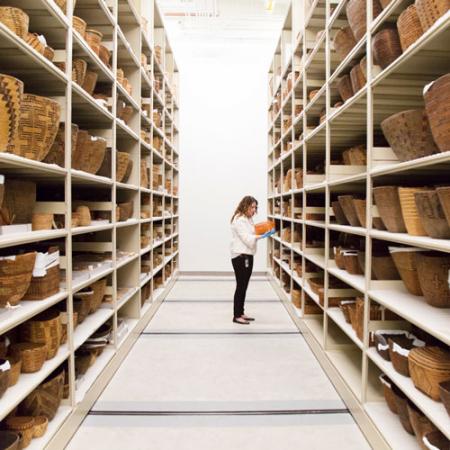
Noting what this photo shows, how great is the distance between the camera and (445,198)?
5.02 ft

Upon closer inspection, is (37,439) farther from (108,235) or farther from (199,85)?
(199,85)

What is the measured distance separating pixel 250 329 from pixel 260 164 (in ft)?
14.7

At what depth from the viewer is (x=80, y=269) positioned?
2.91 metres

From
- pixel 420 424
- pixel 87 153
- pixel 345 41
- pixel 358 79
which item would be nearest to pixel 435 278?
pixel 420 424

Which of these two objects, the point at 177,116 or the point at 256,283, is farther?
the point at 177,116

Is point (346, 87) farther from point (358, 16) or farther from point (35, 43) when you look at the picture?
point (35, 43)

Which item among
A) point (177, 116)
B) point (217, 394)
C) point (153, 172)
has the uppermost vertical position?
point (177, 116)

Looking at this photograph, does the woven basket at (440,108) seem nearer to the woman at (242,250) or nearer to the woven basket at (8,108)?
the woven basket at (8,108)

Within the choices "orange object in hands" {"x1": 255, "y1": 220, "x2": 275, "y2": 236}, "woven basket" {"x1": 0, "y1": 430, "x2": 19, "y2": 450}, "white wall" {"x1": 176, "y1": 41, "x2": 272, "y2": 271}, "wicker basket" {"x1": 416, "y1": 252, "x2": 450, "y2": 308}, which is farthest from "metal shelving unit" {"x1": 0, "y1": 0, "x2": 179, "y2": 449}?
"white wall" {"x1": 176, "y1": 41, "x2": 272, "y2": 271}

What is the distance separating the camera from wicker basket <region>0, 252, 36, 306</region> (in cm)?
176

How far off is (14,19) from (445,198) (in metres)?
1.98

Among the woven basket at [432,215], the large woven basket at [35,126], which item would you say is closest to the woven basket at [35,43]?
the large woven basket at [35,126]

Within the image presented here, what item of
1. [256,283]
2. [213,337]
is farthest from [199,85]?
[213,337]

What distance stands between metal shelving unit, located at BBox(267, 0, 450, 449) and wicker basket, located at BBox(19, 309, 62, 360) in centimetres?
180
